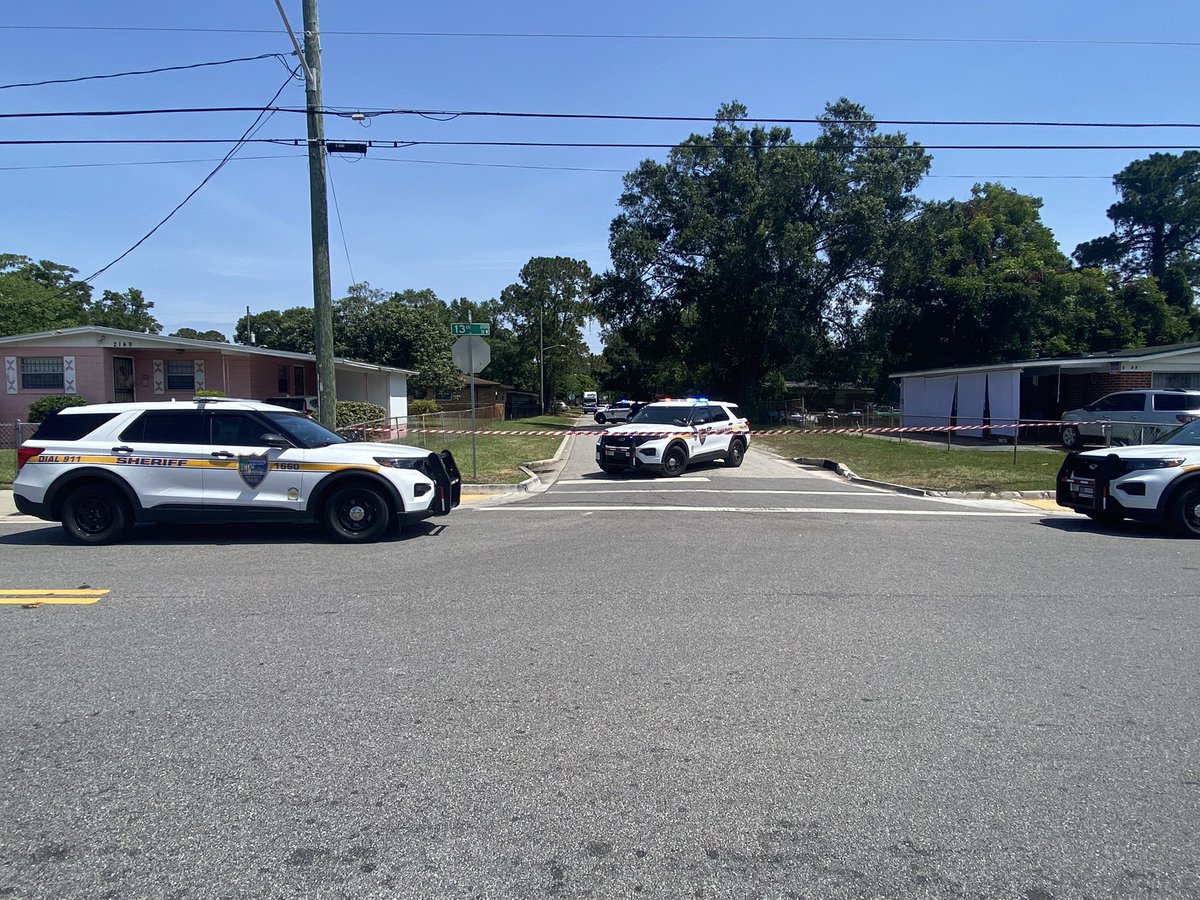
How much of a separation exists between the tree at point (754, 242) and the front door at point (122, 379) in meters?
26.7

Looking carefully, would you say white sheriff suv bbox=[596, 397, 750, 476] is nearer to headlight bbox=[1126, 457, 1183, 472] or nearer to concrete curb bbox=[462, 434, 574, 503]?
concrete curb bbox=[462, 434, 574, 503]

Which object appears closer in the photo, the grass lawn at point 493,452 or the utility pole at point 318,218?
the utility pole at point 318,218

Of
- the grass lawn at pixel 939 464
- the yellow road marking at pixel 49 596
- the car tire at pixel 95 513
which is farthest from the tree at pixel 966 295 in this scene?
the yellow road marking at pixel 49 596

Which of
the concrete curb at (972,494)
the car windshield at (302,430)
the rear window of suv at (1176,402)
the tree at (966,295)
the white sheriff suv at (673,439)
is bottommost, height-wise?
the concrete curb at (972,494)

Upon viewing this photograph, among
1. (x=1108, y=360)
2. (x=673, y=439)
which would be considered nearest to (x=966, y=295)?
(x=1108, y=360)

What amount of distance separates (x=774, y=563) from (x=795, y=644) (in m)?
2.85

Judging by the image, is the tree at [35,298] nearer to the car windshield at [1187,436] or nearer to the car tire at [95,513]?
the car tire at [95,513]

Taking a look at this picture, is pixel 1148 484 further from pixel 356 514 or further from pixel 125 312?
pixel 125 312

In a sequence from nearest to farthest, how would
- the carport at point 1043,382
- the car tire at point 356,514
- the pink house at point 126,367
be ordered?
1. the car tire at point 356,514
2. the pink house at point 126,367
3. the carport at point 1043,382

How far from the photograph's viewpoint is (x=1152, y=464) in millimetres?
10875

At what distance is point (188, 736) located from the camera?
4262mm

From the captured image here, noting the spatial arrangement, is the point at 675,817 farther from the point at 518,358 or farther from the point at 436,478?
the point at 518,358

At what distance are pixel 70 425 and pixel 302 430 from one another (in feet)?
8.88

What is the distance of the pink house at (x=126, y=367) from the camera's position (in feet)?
85.0
